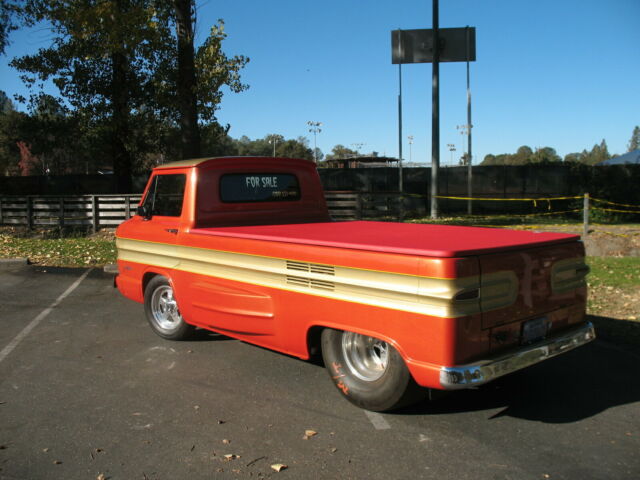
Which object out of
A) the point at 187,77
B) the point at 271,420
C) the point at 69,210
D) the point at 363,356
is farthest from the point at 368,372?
the point at 69,210

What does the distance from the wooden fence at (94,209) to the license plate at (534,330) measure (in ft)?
44.1

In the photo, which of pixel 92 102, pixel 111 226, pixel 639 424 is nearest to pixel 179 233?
pixel 639 424

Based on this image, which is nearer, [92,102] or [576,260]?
[576,260]

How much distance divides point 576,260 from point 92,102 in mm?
20997

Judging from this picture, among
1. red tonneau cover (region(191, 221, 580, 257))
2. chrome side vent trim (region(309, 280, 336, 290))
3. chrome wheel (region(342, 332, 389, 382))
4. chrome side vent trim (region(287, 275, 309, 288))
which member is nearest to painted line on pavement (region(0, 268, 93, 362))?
red tonneau cover (region(191, 221, 580, 257))

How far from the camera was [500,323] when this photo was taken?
375cm

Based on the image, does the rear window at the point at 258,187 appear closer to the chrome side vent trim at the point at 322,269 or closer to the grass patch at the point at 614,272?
the chrome side vent trim at the point at 322,269

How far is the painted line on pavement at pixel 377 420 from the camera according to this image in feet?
Result: 12.9

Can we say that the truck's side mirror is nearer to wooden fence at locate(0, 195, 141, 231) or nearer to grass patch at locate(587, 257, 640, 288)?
grass patch at locate(587, 257, 640, 288)

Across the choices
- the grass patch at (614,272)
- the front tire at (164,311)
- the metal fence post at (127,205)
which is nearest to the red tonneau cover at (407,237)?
the front tire at (164,311)

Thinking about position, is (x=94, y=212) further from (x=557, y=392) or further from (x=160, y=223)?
(x=557, y=392)

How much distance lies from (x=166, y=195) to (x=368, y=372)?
10.3ft

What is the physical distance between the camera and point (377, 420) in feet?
13.3

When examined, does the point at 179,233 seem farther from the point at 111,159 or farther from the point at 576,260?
the point at 111,159
